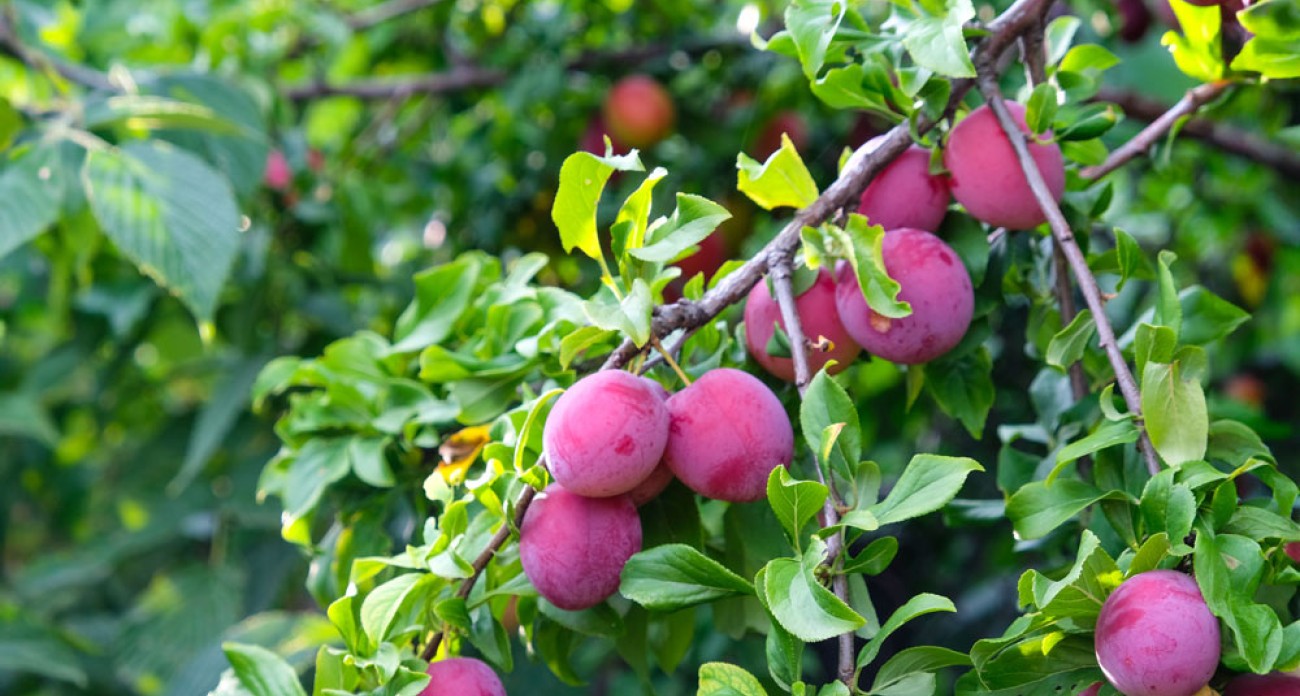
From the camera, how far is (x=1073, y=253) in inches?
26.9

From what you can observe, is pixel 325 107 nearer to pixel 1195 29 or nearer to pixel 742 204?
pixel 742 204

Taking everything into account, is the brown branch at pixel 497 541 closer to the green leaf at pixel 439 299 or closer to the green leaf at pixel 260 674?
the green leaf at pixel 260 674

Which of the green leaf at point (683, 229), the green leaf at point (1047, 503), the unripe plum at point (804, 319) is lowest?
A: the green leaf at point (1047, 503)

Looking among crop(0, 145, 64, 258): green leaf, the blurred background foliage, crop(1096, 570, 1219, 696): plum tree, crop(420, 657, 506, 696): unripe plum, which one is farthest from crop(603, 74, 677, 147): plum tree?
crop(1096, 570, 1219, 696): plum tree

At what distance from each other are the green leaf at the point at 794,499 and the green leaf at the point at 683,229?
5.3 inches

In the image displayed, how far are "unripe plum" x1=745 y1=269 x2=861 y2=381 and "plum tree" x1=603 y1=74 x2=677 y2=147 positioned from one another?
1.01 metres

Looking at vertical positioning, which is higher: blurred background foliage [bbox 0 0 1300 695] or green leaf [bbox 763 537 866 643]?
green leaf [bbox 763 537 866 643]

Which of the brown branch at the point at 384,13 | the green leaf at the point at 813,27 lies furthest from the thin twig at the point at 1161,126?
the brown branch at the point at 384,13

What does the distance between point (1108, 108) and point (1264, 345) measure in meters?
1.90

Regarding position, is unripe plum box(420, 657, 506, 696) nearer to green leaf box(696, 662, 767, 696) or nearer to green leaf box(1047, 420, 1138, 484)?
green leaf box(696, 662, 767, 696)

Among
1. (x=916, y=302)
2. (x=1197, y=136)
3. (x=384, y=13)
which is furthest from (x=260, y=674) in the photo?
(x=384, y=13)

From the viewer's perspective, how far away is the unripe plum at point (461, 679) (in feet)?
2.17

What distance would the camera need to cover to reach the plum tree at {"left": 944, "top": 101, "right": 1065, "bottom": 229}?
73 centimetres

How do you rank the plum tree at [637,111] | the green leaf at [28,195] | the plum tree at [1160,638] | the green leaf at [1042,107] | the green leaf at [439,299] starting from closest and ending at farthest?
the plum tree at [1160,638] < the green leaf at [1042,107] < the green leaf at [439,299] < the green leaf at [28,195] < the plum tree at [637,111]
